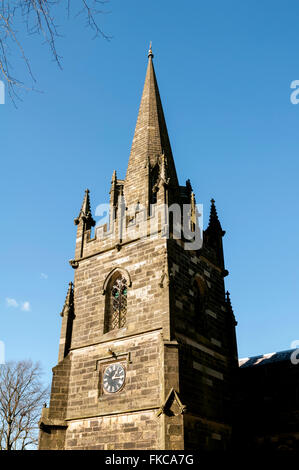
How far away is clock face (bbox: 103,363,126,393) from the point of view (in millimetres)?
15070

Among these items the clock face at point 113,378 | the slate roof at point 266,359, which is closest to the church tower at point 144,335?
the clock face at point 113,378

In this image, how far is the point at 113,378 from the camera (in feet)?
50.2

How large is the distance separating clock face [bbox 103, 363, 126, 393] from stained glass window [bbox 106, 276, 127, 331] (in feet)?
5.17

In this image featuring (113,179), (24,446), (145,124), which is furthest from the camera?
(24,446)

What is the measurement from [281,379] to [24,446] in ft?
61.6

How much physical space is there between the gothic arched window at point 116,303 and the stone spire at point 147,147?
12.1 feet

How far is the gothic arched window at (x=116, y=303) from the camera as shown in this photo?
54.6 feet

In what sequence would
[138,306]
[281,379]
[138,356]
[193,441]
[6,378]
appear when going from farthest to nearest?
[6,378]
[281,379]
[138,306]
[138,356]
[193,441]

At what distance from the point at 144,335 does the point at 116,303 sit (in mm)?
2301

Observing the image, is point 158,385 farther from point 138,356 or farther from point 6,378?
point 6,378

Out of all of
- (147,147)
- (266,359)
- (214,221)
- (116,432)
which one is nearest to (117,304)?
(116,432)
